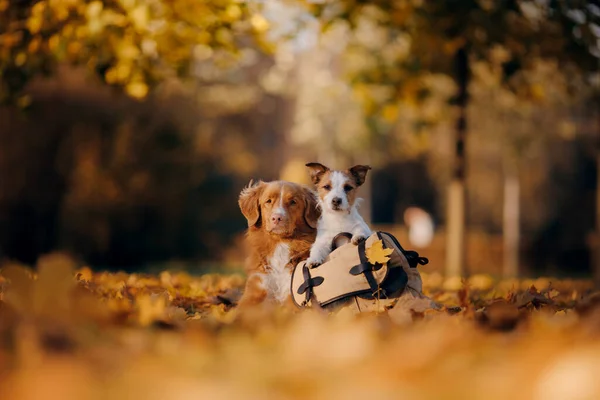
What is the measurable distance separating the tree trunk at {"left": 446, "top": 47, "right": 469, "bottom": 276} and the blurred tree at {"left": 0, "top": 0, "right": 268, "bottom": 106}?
3.45 meters

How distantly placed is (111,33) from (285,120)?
21493 millimetres

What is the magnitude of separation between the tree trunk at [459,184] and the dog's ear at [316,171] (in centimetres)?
589

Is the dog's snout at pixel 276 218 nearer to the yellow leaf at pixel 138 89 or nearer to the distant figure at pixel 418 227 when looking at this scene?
the yellow leaf at pixel 138 89

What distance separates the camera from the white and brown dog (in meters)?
3.88

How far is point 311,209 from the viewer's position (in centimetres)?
410

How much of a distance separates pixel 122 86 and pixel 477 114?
36.8 ft

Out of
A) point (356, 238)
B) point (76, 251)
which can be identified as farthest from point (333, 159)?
point (356, 238)

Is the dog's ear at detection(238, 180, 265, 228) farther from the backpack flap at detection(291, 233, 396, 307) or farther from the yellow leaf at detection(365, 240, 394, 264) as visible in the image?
the yellow leaf at detection(365, 240, 394, 264)

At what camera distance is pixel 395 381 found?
1.74 meters

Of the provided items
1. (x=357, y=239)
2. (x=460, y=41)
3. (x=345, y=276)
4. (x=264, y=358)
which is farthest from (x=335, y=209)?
(x=460, y=41)

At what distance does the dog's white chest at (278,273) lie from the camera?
159 inches

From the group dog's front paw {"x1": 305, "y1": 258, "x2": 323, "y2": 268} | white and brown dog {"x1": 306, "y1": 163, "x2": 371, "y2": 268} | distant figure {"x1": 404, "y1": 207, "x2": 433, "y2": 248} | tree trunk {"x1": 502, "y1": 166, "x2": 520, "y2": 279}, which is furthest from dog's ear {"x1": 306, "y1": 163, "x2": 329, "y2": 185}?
distant figure {"x1": 404, "y1": 207, "x2": 433, "y2": 248}

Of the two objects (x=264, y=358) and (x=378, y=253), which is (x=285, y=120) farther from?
(x=264, y=358)

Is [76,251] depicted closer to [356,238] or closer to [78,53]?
[78,53]
